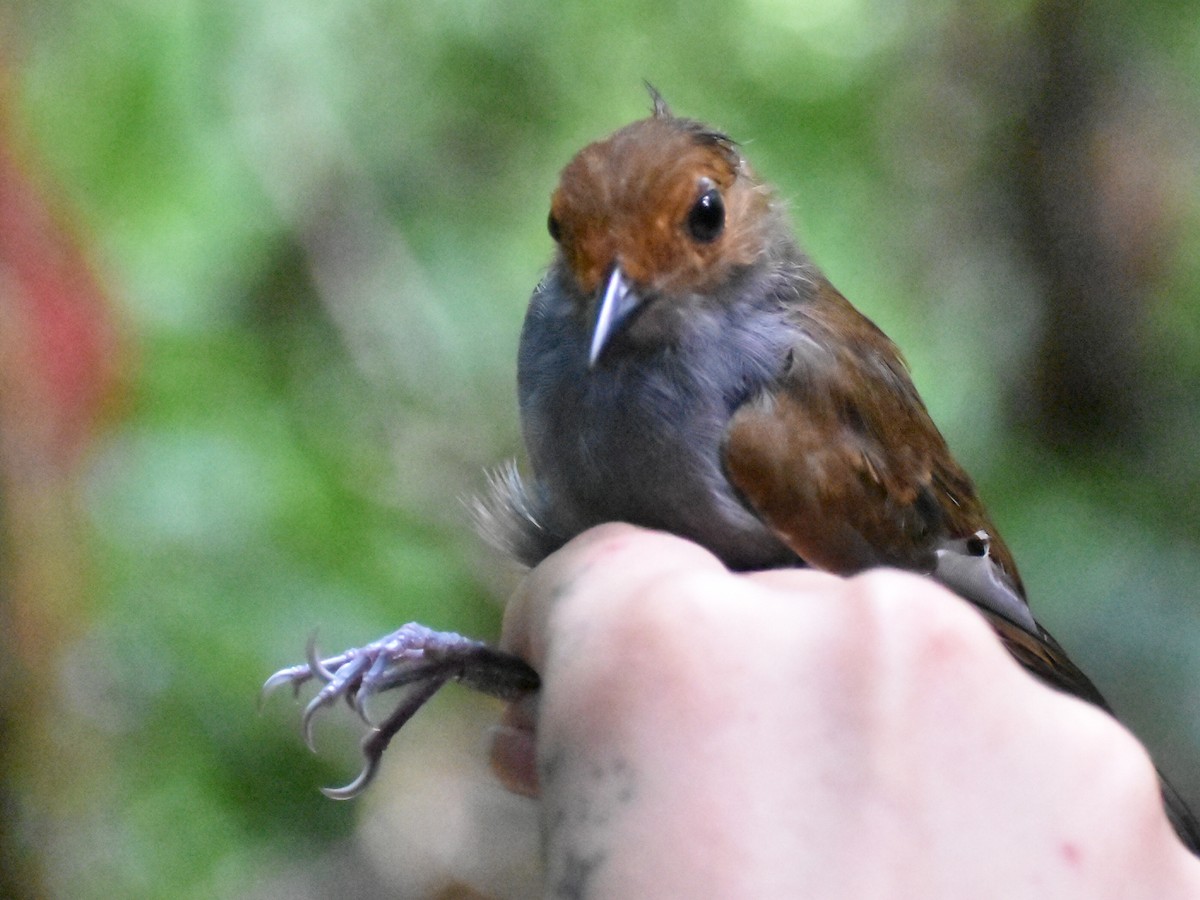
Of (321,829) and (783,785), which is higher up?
(783,785)

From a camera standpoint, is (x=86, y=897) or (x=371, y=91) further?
(x=371, y=91)

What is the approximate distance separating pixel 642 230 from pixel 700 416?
0.26 m

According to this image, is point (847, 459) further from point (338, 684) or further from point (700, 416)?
point (338, 684)

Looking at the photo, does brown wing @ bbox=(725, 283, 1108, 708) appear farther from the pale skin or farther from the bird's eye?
the pale skin

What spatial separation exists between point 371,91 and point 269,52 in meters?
0.28

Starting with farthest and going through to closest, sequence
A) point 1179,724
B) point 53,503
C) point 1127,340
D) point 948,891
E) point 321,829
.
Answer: point 1127,340
point 1179,724
point 321,829
point 53,503
point 948,891

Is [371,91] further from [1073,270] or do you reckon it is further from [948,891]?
[948,891]

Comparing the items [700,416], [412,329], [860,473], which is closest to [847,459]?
[860,473]

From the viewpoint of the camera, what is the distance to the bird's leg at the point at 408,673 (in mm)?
1607

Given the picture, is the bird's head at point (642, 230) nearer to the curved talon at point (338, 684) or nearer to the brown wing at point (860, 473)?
the brown wing at point (860, 473)

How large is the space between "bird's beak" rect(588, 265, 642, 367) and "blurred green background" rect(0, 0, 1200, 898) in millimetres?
1113

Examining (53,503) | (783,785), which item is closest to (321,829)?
(53,503)

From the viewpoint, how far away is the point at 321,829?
8.81 feet

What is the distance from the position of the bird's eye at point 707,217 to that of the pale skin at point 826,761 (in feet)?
Result: 2.05
